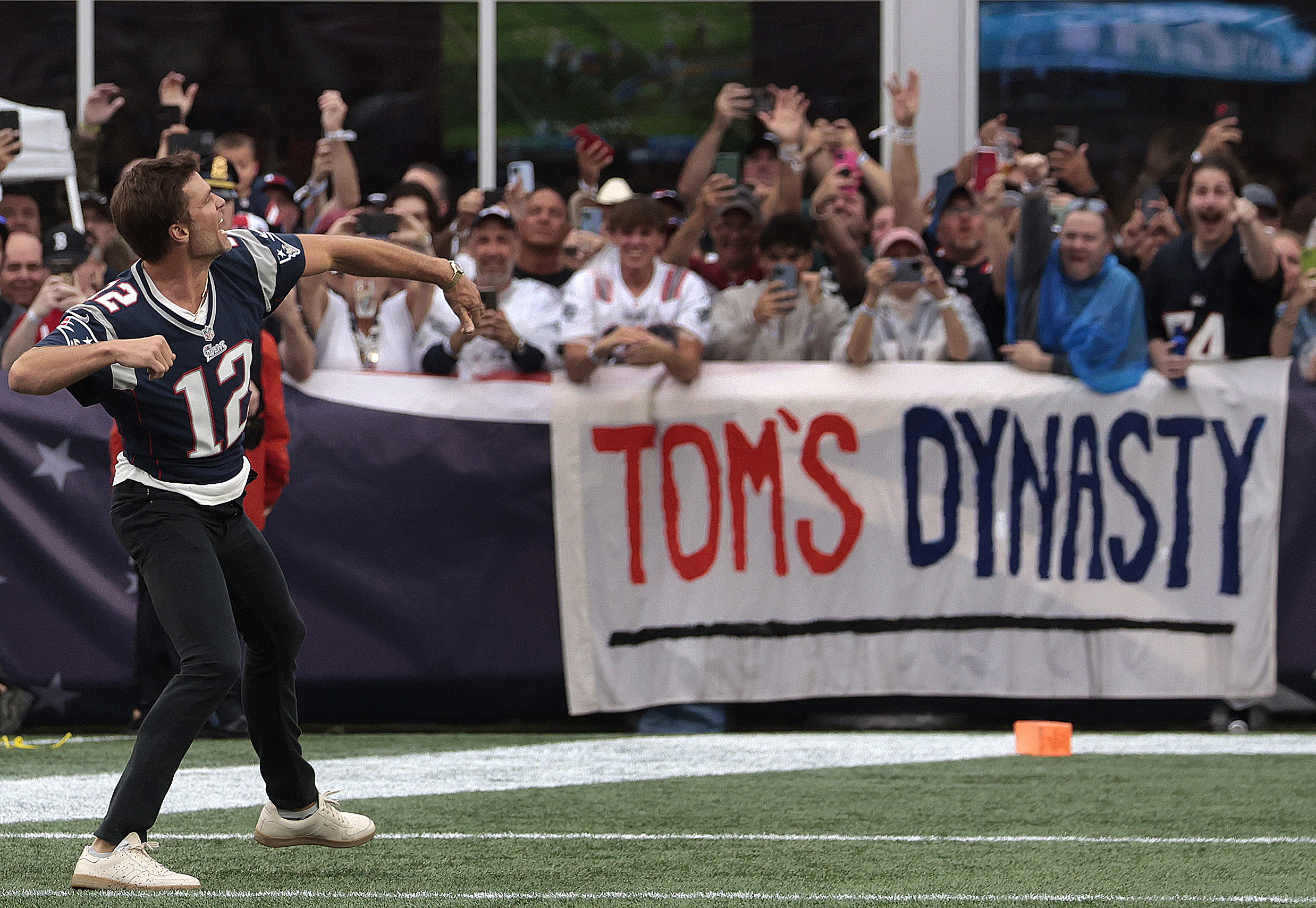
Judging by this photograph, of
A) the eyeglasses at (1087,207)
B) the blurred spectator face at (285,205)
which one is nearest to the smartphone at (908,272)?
the eyeglasses at (1087,207)

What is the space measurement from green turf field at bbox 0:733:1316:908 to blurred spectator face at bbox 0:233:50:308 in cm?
267

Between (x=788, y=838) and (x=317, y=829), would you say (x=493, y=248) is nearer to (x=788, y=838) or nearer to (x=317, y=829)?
(x=788, y=838)

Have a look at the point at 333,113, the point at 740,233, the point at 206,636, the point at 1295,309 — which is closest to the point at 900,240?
the point at 740,233

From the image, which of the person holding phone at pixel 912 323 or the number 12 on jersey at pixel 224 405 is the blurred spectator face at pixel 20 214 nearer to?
the person holding phone at pixel 912 323

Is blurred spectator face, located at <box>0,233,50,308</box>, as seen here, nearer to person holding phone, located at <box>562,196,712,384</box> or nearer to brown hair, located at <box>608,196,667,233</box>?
person holding phone, located at <box>562,196,712,384</box>

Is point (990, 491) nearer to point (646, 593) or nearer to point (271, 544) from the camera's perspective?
point (646, 593)

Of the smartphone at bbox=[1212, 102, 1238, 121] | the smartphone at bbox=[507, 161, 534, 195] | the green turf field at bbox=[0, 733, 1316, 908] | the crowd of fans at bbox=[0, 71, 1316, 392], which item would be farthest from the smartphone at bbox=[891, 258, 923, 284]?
the smartphone at bbox=[1212, 102, 1238, 121]

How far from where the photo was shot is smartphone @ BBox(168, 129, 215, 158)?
334 inches

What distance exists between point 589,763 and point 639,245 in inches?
97.1

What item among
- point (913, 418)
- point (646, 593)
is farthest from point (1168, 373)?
point (646, 593)

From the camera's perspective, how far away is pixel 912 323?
8.60 metres

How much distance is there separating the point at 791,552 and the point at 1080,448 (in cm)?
138

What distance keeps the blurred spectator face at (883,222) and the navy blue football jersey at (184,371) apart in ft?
17.3

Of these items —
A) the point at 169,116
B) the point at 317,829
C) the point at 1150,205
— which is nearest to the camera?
the point at 317,829
